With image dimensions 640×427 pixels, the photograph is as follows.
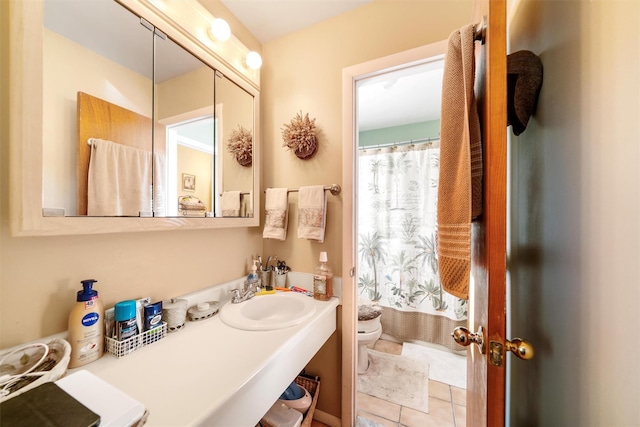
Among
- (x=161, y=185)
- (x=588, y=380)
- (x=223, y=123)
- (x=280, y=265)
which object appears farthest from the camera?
(x=280, y=265)

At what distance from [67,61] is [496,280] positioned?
127cm

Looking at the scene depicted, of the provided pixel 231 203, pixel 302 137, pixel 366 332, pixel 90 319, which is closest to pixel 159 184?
pixel 231 203

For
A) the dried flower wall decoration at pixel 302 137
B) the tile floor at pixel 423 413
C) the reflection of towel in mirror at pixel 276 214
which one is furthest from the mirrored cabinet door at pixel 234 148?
the tile floor at pixel 423 413

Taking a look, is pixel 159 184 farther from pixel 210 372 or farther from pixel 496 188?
pixel 496 188

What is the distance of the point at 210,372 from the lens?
673 millimetres

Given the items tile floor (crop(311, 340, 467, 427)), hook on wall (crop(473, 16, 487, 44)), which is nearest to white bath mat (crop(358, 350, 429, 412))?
tile floor (crop(311, 340, 467, 427))

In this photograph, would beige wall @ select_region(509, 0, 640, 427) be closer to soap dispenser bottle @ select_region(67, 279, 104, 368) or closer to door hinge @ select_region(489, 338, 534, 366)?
door hinge @ select_region(489, 338, 534, 366)

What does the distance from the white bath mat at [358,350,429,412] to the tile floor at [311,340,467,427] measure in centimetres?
4

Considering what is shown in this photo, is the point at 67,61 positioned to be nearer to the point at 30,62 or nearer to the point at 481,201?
the point at 30,62

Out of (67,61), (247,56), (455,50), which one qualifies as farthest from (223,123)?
(455,50)

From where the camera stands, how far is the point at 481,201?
597mm

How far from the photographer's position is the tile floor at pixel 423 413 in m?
1.40

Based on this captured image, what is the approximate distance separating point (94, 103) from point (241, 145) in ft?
2.10

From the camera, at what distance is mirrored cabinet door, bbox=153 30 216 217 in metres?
0.90
